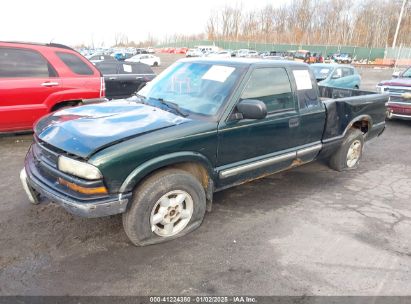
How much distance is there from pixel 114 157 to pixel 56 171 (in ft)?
2.04

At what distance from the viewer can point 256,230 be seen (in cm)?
346

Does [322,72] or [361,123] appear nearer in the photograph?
[361,123]

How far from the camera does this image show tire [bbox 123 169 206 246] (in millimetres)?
2877

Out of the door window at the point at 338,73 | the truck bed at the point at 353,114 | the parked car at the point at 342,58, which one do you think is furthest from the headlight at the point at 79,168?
the parked car at the point at 342,58

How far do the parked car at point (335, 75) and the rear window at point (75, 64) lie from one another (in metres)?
7.88

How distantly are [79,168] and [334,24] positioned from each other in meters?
82.1

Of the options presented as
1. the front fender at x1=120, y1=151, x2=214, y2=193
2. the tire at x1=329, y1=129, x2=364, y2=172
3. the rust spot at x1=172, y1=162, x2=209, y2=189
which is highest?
the front fender at x1=120, y1=151, x2=214, y2=193

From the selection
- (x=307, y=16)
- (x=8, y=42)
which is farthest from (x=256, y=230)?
(x=307, y=16)

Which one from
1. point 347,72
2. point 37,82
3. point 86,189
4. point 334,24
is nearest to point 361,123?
point 86,189

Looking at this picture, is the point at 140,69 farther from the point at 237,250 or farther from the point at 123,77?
the point at 237,250

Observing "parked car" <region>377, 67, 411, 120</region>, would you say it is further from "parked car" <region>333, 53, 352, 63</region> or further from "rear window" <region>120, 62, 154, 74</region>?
"parked car" <region>333, 53, 352, 63</region>

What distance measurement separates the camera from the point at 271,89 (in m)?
3.78

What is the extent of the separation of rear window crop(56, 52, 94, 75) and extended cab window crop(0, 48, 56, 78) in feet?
1.12

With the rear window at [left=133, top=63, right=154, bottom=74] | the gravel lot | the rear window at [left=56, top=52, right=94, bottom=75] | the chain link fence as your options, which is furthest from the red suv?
the chain link fence
